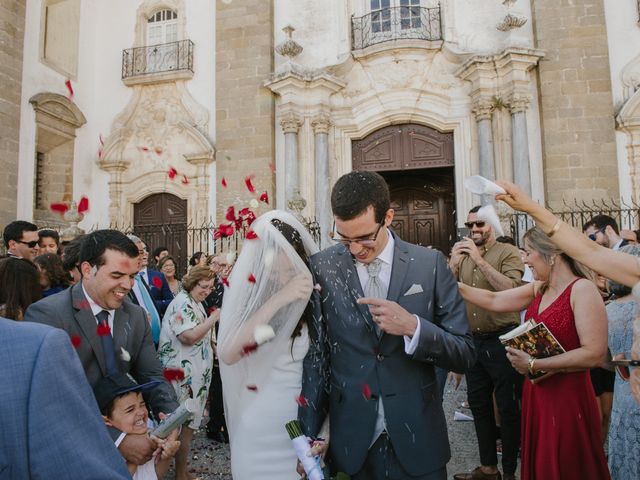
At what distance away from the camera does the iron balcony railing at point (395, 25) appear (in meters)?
12.6

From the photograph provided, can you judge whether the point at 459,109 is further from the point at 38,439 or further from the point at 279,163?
the point at 38,439

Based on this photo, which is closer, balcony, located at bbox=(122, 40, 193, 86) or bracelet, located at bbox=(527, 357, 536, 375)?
bracelet, located at bbox=(527, 357, 536, 375)

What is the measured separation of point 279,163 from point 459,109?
15.7ft

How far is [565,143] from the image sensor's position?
37.8ft

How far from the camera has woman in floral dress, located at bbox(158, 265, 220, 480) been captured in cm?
454

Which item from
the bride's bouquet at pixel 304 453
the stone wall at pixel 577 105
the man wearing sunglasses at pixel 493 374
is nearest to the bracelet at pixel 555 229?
the bride's bouquet at pixel 304 453

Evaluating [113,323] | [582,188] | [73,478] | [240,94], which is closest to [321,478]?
[73,478]

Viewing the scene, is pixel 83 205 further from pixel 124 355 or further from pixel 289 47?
pixel 124 355

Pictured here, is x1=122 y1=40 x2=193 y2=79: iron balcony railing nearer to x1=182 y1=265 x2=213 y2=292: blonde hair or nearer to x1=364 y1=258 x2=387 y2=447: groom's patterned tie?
x1=182 y1=265 x2=213 y2=292: blonde hair

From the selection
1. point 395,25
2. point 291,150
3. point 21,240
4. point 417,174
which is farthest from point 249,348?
point 417,174

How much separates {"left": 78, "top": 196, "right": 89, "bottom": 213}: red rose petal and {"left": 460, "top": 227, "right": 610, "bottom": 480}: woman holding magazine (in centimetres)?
1315

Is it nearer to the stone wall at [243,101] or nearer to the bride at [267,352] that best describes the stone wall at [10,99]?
the stone wall at [243,101]

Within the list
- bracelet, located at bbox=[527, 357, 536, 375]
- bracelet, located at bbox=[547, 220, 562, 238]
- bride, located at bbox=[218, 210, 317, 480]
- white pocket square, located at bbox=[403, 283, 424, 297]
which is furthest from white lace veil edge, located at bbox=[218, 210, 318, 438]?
bracelet, located at bbox=[527, 357, 536, 375]

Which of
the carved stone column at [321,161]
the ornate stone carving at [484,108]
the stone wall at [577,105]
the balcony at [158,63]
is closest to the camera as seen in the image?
the stone wall at [577,105]
